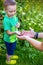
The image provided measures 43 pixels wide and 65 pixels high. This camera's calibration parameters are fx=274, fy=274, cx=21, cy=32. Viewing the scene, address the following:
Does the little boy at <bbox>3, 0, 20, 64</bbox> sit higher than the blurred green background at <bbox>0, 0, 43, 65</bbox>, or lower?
higher

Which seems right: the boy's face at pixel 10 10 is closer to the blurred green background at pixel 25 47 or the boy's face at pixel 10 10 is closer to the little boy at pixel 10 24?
the little boy at pixel 10 24

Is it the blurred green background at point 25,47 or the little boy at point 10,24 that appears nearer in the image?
the little boy at point 10,24

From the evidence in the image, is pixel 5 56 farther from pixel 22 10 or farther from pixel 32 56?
pixel 22 10

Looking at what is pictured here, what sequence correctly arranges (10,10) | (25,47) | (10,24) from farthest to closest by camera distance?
(25,47) → (10,24) → (10,10)

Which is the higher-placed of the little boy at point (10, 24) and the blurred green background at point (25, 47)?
the little boy at point (10, 24)

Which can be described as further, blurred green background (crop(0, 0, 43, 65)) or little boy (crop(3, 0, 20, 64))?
blurred green background (crop(0, 0, 43, 65))

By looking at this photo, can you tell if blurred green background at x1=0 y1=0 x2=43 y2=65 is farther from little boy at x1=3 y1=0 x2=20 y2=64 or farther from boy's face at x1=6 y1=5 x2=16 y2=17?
boy's face at x1=6 y1=5 x2=16 y2=17

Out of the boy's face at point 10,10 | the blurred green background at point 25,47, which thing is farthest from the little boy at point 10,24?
the blurred green background at point 25,47

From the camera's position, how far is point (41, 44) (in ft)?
11.8

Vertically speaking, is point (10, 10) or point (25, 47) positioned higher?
point (10, 10)

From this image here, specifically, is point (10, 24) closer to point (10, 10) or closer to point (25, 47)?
point (10, 10)

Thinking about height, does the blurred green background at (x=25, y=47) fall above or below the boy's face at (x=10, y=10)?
below

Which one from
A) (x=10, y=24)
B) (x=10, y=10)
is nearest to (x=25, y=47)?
(x=10, y=24)

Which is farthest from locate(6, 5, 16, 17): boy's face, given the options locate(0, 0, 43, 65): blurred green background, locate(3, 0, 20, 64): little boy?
locate(0, 0, 43, 65): blurred green background
